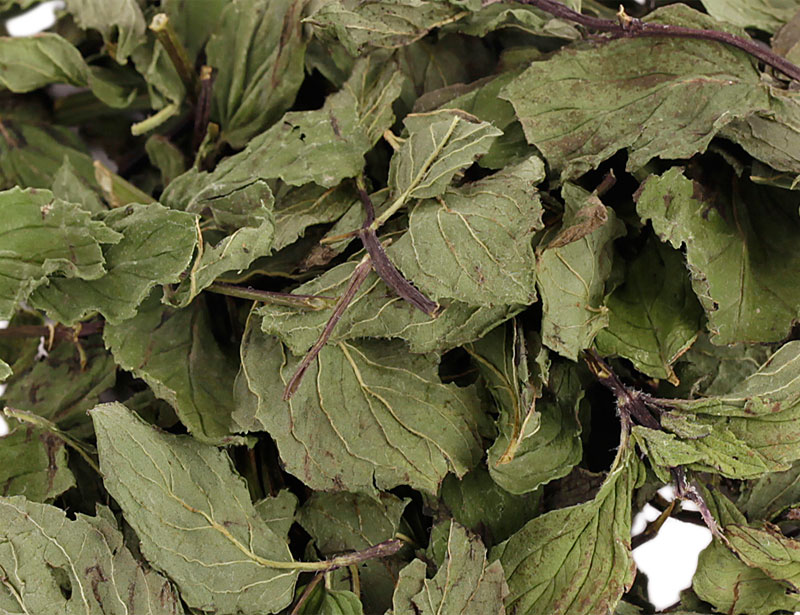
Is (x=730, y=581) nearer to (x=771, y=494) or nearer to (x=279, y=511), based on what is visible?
(x=771, y=494)

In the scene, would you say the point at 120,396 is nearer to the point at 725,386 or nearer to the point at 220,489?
the point at 220,489

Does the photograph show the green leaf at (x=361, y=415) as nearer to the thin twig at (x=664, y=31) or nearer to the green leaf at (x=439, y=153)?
the green leaf at (x=439, y=153)

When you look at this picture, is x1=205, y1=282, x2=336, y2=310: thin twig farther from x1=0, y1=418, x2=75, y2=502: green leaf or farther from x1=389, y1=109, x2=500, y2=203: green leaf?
x1=0, y1=418, x2=75, y2=502: green leaf

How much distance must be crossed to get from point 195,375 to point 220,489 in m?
0.13

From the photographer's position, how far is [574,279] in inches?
34.3

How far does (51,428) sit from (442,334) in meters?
0.46

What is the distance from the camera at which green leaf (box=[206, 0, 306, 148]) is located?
1.04m

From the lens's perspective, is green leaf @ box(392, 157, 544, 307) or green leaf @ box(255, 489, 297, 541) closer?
green leaf @ box(392, 157, 544, 307)

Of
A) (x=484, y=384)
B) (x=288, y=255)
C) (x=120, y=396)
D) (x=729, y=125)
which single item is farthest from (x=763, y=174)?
(x=120, y=396)

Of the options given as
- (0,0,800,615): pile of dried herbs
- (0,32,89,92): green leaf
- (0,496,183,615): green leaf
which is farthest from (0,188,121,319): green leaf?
(0,32,89,92): green leaf

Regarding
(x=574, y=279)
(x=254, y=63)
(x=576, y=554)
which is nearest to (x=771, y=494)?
(x=576, y=554)

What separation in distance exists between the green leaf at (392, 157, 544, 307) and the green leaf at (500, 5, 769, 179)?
7 cm

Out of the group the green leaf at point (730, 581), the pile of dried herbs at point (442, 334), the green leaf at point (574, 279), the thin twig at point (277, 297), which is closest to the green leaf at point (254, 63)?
the pile of dried herbs at point (442, 334)

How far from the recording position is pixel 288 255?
98cm
